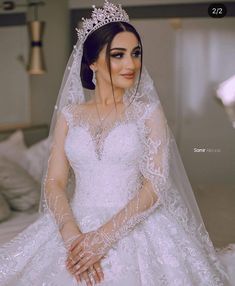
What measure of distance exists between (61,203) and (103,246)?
212 mm

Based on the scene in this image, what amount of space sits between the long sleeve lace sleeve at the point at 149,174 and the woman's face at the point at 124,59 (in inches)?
4.4

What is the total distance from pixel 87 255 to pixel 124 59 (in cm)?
53

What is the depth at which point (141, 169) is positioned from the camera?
1330 millimetres

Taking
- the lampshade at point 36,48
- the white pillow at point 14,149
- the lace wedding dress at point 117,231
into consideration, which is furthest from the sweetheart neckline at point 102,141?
the lampshade at point 36,48

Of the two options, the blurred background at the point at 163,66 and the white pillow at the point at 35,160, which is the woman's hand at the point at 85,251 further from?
the blurred background at the point at 163,66

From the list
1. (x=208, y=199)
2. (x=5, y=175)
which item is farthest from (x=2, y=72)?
(x=208, y=199)

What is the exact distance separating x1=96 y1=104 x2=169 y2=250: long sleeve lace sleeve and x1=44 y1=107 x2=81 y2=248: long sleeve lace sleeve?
0.14 metres

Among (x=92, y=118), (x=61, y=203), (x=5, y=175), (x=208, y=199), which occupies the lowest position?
(x=208, y=199)

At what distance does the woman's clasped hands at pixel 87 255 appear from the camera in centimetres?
115

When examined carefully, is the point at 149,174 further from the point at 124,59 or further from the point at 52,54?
the point at 52,54

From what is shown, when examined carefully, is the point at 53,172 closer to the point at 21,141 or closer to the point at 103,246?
the point at 103,246

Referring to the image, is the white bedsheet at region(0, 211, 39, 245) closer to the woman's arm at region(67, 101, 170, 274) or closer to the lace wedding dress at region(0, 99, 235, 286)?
the lace wedding dress at region(0, 99, 235, 286)

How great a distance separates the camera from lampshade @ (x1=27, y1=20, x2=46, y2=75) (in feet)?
9.16

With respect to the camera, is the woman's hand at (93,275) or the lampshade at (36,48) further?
the lampshade at (36,48)
